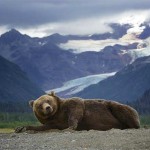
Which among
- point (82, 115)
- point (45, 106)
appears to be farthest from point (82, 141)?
point (82, 115)

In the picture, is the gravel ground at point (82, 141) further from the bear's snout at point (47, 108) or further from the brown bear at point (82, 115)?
the brown bear at point (82, 115)

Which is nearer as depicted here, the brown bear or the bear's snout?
the bear's snout

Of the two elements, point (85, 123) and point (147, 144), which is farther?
point (85, 123)

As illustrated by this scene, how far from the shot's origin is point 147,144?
45.0 feet

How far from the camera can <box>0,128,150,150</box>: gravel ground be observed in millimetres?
13680

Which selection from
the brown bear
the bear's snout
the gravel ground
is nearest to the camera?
the gravel ground

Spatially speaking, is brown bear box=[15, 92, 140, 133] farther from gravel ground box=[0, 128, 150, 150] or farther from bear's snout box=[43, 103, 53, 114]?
gravel ground box=[0, 128, 150, 150]

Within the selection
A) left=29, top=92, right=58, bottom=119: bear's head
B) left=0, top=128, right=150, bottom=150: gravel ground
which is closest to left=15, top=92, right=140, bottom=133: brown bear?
left=29, top=92, right=58, bottom=119: bear's head

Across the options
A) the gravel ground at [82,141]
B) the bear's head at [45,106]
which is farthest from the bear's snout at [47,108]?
the gravel ground at [82,141]

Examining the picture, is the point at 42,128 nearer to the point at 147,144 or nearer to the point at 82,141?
A: the point at 82,141

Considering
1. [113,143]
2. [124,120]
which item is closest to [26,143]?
[113,143]

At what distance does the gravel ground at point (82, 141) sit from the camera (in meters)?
13.7

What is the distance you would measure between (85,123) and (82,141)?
4543mm

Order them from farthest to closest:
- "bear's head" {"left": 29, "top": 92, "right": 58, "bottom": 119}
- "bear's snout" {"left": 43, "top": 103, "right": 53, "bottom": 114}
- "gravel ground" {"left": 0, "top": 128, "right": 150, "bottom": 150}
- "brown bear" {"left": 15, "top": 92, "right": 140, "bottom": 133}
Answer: "brown bear" {"left": 15, "top": 92, "right": 140, "bottom": 133}
"bear's head" {"left": 29, "top": 92, "right": 58, "bottom": 119}
"bear's snout" {"left": 43, "top": 103, "right": 53, "bottom": 114}
"gravel ground" {"left": 0, "top": 128, "right": 150, "bottom": 150}
